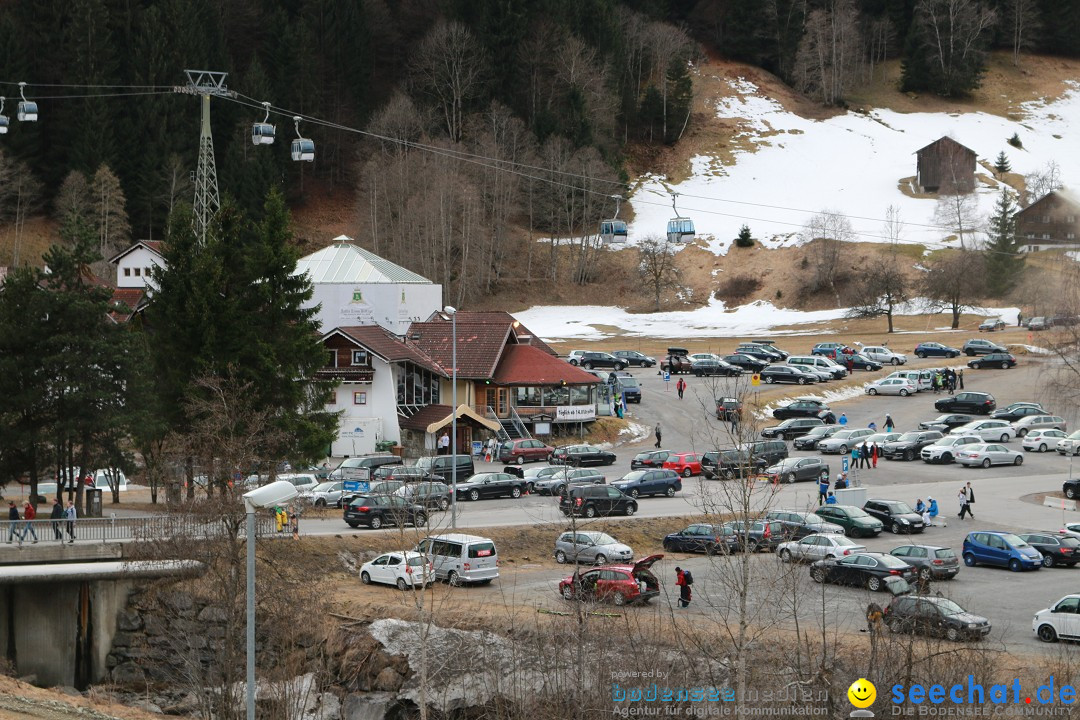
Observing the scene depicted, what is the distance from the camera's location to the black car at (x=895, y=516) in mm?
39562

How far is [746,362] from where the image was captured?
75.1m

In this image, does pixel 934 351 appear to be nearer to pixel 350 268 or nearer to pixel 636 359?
pixel 636 359

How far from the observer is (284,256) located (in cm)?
4294

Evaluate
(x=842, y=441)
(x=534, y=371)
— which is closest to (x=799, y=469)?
(x=842, y=441)

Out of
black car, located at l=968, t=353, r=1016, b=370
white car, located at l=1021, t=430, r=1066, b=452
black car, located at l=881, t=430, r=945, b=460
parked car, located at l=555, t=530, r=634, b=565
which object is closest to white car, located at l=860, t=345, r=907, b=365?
black car, located at l=968, t=353, r=1016, b=370

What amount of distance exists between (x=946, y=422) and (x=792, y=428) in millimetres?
7774

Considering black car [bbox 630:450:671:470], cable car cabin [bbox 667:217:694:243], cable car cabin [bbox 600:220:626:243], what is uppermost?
cable car cabin [bbox 600:220:626:243]

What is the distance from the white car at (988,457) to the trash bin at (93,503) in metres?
34.0

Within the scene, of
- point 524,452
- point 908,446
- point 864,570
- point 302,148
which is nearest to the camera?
point 864,570

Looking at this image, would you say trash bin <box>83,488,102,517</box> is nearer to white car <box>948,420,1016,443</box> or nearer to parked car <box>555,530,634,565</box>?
parked car <box>555,530,634,565</box>

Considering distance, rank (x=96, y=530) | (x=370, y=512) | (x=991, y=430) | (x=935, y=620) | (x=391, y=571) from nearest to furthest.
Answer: (x=935, y=620) → (x=391, y=571) → (x=96, y=530) → (x=370, y=512) → (x=991, y=430)

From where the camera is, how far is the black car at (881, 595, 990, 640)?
2511cm

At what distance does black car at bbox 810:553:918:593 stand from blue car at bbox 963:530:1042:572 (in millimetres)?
4112

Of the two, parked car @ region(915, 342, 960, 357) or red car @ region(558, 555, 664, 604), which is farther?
parked car @ region(915, 342, 960, 357)
